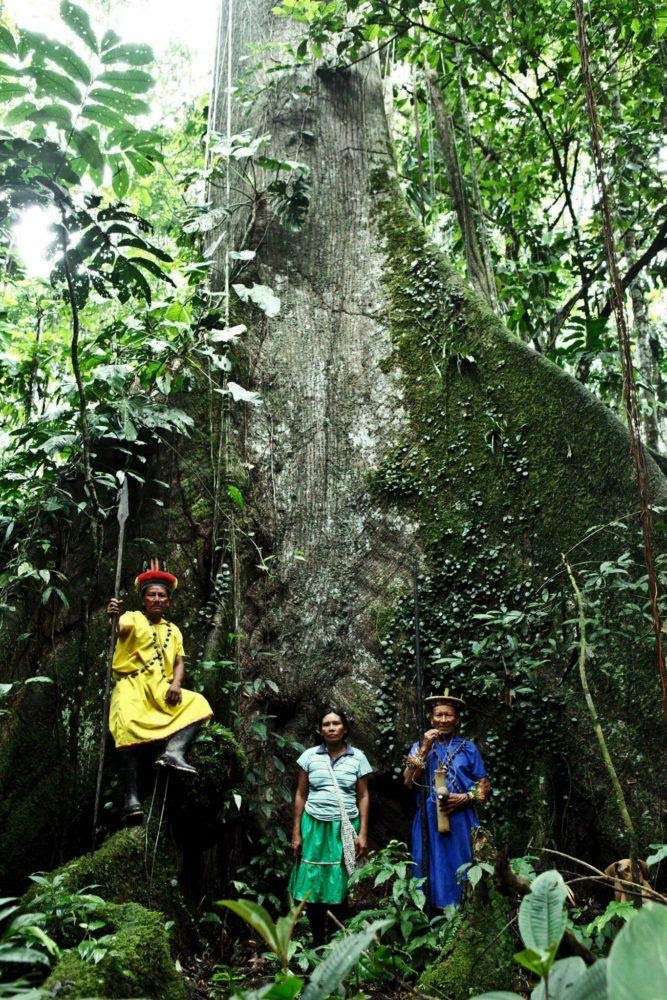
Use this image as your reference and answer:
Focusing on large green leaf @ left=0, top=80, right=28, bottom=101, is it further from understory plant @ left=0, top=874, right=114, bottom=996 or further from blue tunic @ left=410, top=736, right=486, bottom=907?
blue tunic @ left=410, top=736, right=486, bottom=907

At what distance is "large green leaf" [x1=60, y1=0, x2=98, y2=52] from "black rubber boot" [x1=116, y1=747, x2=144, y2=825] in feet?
9.80

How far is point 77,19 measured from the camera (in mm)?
2750

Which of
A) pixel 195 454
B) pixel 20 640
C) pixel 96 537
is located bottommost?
pixel 20 640

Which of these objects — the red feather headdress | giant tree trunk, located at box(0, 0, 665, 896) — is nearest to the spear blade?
the red feather headdress

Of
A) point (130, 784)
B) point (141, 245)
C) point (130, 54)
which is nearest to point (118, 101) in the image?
point (130, 54)

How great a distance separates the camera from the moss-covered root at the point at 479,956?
239 centimetres

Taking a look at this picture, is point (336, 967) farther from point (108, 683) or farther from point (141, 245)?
point (141, 245)

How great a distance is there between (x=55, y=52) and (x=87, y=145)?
1.13ft

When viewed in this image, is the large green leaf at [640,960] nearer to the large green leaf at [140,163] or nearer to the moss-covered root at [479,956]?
the moss-covered root at [479,956]

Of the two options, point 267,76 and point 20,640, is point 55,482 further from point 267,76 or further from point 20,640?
point 267,76

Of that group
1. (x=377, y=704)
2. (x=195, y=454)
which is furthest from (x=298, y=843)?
(x=195, y=454)

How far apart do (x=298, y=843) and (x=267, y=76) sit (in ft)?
19.1

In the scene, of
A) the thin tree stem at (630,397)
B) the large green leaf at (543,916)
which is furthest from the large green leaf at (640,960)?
the thin tree stem at (630,397)

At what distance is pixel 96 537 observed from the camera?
4289mm
